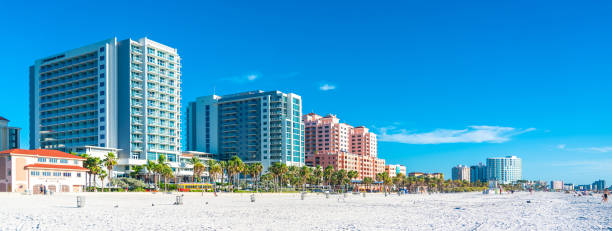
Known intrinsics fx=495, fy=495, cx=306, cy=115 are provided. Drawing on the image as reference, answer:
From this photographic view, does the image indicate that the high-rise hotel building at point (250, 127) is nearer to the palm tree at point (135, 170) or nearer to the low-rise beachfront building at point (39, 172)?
the palm tree at point (135, 170)

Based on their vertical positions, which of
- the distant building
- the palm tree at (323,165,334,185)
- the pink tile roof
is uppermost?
the distant building

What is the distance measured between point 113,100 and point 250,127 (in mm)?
55348

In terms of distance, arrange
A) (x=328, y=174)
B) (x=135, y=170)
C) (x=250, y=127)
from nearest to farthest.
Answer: (x=135, y=170), (x=328, y=174), (x=250, y=127)

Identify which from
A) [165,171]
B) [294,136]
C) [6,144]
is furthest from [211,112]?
[165,171]

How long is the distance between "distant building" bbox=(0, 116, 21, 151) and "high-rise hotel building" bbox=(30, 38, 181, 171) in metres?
3.51

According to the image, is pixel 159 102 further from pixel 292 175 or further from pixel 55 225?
pixel 55 225

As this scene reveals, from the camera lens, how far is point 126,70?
110688 mm

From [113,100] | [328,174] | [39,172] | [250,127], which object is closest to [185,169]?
[113,100]

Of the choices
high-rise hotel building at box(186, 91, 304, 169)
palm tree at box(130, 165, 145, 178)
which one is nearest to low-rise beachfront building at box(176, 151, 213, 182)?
palm tree at box(130, 165, 145, 178)

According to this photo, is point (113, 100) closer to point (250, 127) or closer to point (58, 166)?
point (58, 166)

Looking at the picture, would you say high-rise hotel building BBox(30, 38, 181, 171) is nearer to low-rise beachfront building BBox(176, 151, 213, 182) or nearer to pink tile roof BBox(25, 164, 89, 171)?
low-rise beachfront building BBox(176, 151, 213, 182)

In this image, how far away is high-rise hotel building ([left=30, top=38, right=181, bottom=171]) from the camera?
362 feet

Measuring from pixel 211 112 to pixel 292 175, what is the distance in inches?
2182

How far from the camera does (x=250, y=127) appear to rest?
160 meters
